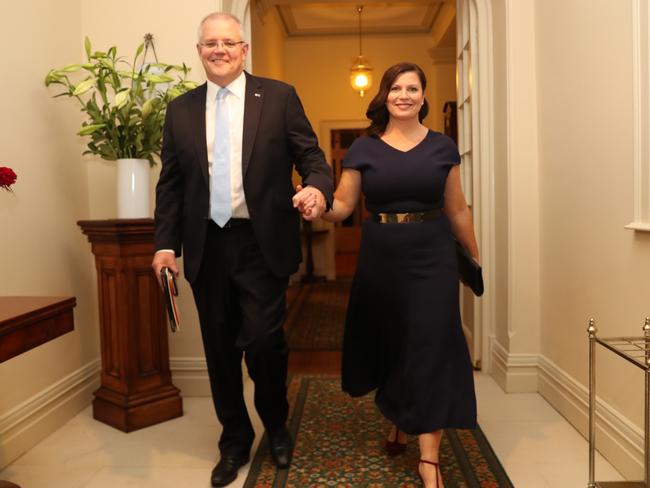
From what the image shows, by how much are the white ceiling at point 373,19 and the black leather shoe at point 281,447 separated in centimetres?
653

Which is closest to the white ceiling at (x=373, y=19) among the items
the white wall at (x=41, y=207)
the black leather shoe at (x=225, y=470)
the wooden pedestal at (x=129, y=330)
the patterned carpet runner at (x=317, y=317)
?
the patterned carpet runner at (x=317, y=317)

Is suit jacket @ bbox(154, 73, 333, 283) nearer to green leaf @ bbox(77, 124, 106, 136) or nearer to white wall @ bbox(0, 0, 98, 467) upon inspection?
green leaf @ bbox(77, 124, 106, 136)

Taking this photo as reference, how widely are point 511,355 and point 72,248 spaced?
262 centimetres

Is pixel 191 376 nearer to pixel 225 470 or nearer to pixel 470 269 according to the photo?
pixel 225 470

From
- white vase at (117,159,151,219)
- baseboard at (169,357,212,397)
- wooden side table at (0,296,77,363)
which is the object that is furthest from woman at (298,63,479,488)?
baseboard at (169,357,212,397)

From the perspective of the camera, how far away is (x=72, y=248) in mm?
3506

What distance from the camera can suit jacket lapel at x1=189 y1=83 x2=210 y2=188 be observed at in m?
2.38

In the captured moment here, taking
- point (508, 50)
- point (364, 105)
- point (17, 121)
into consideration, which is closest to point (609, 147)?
point (508, 50)

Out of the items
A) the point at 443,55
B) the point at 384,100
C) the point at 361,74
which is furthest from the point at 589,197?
the point at 443,55

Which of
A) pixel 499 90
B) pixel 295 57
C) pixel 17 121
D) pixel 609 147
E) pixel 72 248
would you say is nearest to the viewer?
pixel 609 147

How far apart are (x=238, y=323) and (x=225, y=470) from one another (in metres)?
0.60

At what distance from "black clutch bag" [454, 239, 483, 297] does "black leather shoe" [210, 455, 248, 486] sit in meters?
1.22

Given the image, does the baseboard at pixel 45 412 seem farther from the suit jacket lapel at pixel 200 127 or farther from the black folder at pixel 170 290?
the suit jacket lapel at pixel 200 127

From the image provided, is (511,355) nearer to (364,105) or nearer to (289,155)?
(289,155)
